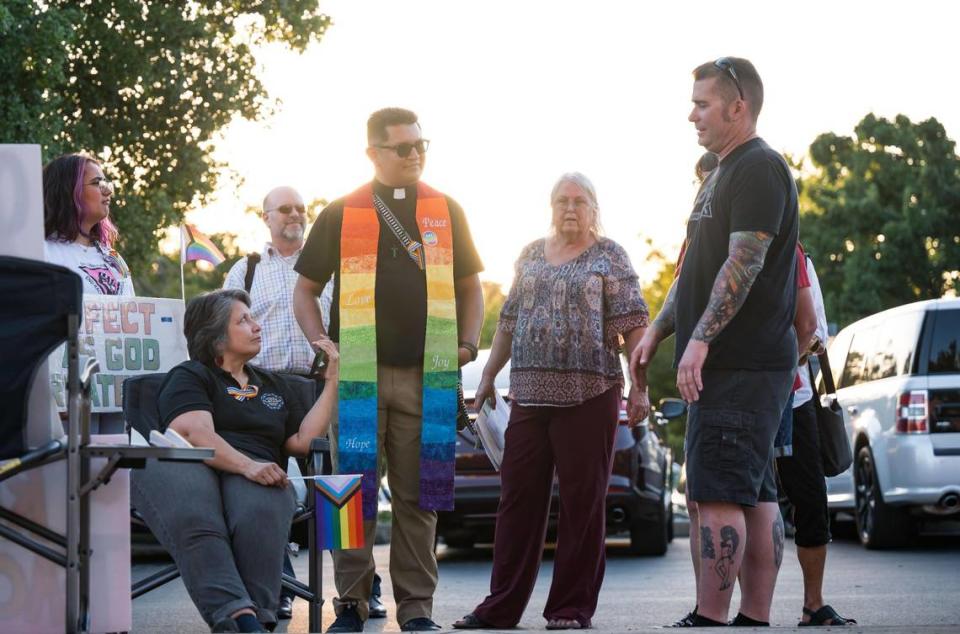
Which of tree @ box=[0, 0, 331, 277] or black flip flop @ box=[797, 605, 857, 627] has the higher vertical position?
tree @ box=[0, 0, 331, 277]

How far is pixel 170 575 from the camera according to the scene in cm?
679

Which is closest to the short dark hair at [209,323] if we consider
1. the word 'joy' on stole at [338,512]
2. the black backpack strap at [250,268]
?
the word 'joy' on stole at [338,512]

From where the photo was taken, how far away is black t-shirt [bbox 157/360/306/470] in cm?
696

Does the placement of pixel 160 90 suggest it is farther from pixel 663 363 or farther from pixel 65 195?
pixel 663 363

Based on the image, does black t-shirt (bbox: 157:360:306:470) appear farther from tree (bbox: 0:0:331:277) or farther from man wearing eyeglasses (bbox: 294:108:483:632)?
tree (bbox: 0:0:331:277)

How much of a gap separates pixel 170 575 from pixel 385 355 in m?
1.41

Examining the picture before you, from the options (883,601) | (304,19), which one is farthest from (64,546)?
(304,19)

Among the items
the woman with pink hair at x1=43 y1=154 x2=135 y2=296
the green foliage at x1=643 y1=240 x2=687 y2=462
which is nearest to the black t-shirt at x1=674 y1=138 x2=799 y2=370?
the woman with pink hair at x1=43 y1=154 x2=135 y2=296

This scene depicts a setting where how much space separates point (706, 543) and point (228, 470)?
1863mm

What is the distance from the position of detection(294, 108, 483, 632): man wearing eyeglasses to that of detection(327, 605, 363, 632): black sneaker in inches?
0.5

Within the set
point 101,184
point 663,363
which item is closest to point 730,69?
point 101,184

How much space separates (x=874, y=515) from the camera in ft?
46.4

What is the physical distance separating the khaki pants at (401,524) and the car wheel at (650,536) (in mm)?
6136

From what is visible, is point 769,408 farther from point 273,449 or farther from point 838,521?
point 838,521
